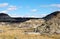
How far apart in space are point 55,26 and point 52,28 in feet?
13.2

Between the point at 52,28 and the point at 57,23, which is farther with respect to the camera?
the point at 57,23

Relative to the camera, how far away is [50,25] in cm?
11912

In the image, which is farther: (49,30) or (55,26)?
(55,26)

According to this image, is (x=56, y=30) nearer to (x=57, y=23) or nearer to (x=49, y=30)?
(x=49, y=30)

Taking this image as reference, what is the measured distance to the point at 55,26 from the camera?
4626 inches

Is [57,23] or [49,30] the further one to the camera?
[57,23]

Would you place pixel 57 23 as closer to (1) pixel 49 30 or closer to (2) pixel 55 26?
(2) pixel 55 26

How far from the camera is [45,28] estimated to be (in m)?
116

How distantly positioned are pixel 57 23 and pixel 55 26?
19.0ft

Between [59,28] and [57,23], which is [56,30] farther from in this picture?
[57,23]

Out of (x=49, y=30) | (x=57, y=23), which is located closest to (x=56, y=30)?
(x=49, y=30)

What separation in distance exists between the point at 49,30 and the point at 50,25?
908 cm

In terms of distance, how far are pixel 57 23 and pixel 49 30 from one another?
550 inches

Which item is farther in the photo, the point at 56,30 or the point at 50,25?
the point at 50,25
